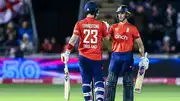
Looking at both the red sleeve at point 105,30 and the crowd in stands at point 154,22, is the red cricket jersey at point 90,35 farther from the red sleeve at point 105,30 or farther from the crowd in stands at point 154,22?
the crowd in stands at point 154,22

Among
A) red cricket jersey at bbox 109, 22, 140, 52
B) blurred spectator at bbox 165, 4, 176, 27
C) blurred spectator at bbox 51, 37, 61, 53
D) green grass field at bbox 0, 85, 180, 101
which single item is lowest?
green grass field at bbox 0, 85, 180, 101

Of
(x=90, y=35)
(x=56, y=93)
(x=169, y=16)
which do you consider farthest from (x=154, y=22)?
(x=90, y=35)

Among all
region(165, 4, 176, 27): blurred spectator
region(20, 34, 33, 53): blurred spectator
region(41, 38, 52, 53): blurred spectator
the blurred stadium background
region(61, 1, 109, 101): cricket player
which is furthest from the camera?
region(165, 4, 176, 27): blurred spectator

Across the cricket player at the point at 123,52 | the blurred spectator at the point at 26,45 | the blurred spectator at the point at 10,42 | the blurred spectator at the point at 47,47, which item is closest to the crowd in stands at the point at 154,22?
the blurred spectator at the point at 47,47

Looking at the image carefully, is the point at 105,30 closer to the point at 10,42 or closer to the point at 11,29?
the point at 10,42

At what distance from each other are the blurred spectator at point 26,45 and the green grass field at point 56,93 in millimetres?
2451

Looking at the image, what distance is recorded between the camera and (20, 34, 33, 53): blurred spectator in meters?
25.7

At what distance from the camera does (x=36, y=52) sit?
86.7ft

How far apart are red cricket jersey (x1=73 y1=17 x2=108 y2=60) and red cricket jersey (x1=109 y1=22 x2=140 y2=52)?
32 cm

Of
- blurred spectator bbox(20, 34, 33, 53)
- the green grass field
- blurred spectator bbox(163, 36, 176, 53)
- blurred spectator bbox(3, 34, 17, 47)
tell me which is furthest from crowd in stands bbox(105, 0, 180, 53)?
blurred spectator bbox(3, 34, 17, 47)

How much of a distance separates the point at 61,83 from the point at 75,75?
1.82 feet

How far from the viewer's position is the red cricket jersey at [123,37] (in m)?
14.8

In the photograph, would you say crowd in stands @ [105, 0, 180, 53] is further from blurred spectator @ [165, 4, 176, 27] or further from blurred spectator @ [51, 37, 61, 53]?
blurred spectator @ [51, 37, 61, 53]

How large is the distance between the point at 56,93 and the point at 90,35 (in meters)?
6.02
